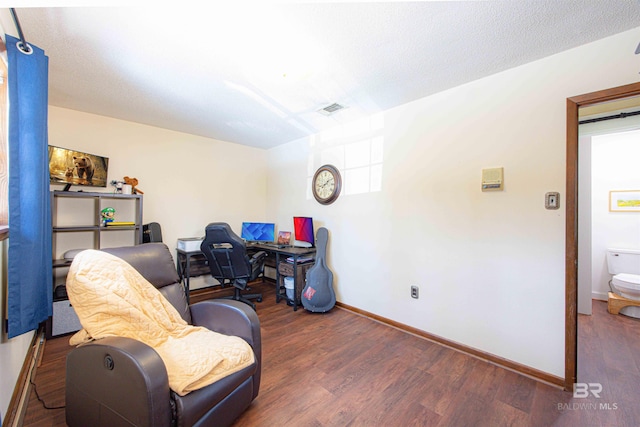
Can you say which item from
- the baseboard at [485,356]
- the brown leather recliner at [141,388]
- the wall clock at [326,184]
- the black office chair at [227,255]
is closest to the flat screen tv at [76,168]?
the black office chair at [227,255]

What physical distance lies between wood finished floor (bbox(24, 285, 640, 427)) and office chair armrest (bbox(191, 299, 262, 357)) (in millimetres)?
471

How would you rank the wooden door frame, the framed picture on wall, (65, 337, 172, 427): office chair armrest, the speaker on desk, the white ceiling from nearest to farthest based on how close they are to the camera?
(65, 337, 172, 427): office chair armrest
the white ceiling
the wooden door frame
the speaker on desk
the framed picture on wall

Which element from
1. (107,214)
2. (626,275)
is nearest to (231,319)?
(107,214)

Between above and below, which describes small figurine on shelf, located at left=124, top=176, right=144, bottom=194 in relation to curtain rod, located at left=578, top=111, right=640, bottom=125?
below

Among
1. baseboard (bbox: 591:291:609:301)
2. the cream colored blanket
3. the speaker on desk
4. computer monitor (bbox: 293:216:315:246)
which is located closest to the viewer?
the cream colored blanket

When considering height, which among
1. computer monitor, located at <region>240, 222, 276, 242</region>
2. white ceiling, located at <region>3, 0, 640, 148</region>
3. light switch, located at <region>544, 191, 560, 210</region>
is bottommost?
computer monitor, located at <region>240, 222, 276, 242</region>

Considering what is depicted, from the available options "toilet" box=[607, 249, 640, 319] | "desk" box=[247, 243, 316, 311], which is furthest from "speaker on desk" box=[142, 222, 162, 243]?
"toilet" box=[607, 249, 640, 319]

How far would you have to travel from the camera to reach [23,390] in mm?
1559

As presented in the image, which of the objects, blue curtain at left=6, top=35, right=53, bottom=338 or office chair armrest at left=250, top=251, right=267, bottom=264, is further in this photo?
office chair armrest at left=250, top=251, right=267, bottom=264

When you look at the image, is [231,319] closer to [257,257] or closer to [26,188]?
[26,188]

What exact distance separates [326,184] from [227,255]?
155cm

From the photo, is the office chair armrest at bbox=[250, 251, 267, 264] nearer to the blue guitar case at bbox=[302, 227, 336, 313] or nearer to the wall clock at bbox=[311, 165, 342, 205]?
the blue guitar case at bbox=[302, 227, 336, 313]

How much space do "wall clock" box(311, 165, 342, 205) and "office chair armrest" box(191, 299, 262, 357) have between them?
1.97 meters

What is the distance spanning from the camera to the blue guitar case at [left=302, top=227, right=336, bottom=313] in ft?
9.91
